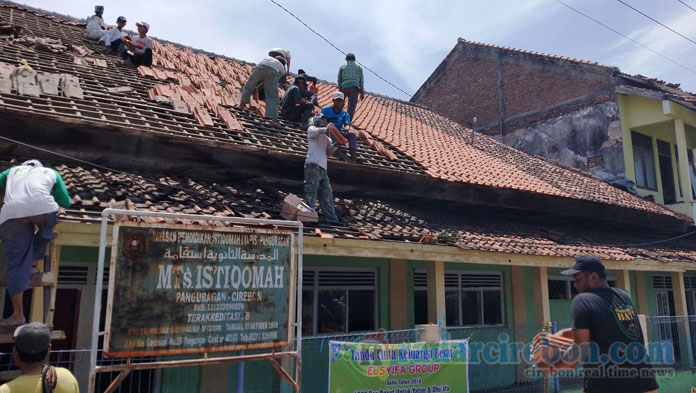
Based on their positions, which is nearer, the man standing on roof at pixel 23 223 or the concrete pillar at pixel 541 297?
the man standing on roof at pixel 23 223

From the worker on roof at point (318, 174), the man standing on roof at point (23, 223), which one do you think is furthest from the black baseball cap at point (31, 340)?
the worker on roof at point (318, 174)

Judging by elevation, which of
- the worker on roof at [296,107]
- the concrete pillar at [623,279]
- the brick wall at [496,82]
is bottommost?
the concrete pillar at [623,279]

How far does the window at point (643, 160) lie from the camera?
16.2 m

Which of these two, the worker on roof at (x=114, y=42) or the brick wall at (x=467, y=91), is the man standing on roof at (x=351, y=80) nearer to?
the worker on roof at (x=114, y=42)

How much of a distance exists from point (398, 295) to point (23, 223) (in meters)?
6.07

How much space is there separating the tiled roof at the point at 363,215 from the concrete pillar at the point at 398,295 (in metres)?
0.92

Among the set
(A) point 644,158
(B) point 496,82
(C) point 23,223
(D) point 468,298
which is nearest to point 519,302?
(D) point 468,298

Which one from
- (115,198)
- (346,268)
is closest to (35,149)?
(115,198)

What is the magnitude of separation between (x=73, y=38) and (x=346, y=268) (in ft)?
24.2

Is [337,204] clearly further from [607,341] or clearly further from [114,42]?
[114,42]

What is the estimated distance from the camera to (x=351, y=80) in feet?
36.5

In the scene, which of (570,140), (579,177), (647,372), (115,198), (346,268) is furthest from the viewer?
(570,140)

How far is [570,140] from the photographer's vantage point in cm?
1750

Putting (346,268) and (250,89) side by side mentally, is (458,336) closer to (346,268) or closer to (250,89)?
(346,268)
